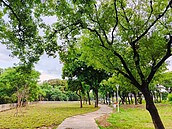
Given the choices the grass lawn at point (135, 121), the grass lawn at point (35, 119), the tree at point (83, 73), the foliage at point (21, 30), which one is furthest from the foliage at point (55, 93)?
the foliage at point (21, 30)

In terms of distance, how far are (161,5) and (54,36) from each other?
4.30 metres

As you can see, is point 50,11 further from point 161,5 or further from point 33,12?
point 161,5

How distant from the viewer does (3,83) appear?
111 feet

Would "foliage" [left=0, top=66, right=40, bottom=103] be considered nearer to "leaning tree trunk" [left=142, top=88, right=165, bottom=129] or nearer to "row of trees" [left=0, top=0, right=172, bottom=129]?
"row of trees" [left=0, top=0, right=172, bottom=129]

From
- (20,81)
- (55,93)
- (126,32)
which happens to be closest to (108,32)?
(126,32)

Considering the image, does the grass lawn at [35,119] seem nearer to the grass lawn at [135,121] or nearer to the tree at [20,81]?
the tree at [20,81]

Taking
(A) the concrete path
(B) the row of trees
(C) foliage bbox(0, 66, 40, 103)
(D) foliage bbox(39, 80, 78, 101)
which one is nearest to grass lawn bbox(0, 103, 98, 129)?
(A) the concrete path

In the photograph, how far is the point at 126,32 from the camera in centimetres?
915

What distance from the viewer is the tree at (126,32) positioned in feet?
28.7

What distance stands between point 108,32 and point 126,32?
2.82 ft

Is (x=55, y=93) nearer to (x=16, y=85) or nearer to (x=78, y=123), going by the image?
(x=16, y=85)

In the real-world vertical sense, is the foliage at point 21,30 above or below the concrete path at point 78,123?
above

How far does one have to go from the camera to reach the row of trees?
851 cm

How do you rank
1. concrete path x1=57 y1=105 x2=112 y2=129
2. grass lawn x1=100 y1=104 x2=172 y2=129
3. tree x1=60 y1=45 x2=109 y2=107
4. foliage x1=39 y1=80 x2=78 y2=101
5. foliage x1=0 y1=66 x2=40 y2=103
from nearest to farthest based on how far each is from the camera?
concrete path x1=57 y1=105 x2=112 y2=129 → grass lawn x1=100 y1=104 x2=172 y2=129 → foliage x1=0 y1=66 x2=40 y2=103 → tree x1=60 y1=45 x2=109 y2=107 → foliage x1=39 y1=80 x2=78 y2=101
